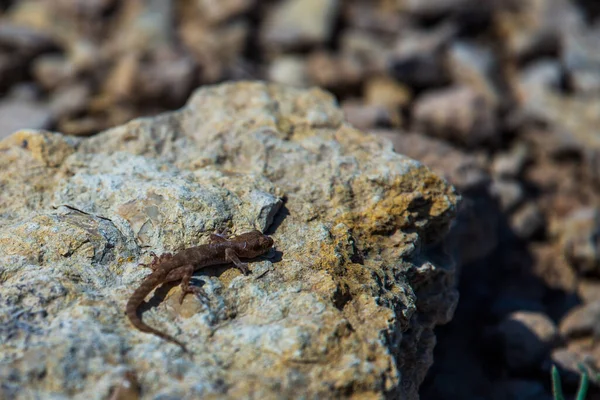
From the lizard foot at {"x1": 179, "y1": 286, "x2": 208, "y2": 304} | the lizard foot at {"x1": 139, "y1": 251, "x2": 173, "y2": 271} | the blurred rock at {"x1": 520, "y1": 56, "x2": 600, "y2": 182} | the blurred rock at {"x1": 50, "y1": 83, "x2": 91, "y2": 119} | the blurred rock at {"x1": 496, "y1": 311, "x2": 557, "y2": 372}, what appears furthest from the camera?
the blurred rock at {"x1": 50, "y1": 83, "x2": 91, "y2": 119}

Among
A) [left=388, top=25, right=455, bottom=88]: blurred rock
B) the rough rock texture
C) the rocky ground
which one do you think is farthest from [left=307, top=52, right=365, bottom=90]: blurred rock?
the rough rock texture

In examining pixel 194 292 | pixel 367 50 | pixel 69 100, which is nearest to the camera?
pixel 194 292

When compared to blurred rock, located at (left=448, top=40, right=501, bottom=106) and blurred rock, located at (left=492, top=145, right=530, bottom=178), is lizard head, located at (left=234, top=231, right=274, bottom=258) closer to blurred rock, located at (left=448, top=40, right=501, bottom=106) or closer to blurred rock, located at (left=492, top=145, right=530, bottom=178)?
blurred rock, located at (left=492, top=145, right=530, bottom=178)

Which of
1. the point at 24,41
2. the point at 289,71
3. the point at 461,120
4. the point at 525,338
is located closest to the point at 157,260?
the point at 525,338

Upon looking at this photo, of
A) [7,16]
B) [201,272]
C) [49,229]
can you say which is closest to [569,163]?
[201,272]

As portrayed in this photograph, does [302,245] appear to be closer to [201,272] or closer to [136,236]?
[201,272]

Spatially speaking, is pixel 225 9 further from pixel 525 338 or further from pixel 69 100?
pixel 525 338
